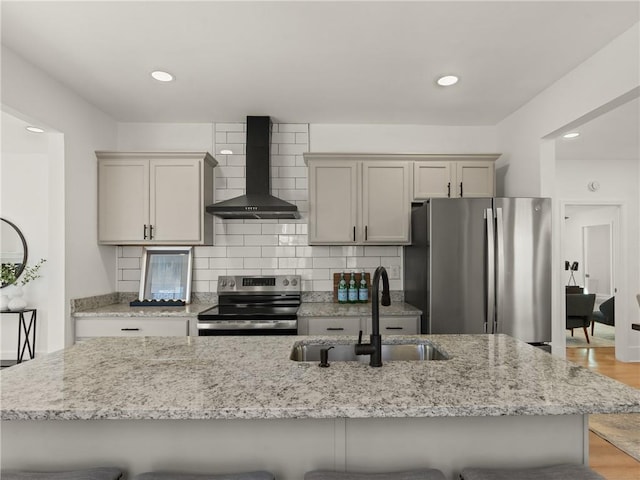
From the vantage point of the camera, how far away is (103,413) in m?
1.07

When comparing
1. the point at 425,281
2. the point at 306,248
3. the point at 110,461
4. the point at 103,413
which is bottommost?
the point at 110,461

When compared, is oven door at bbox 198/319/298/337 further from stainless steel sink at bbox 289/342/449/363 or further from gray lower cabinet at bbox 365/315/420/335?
stainless steel sink at bbox 289/342/449/363

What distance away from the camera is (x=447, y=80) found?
112 inches

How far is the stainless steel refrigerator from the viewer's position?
116 inches

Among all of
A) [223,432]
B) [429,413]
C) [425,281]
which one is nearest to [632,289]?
[425,281]

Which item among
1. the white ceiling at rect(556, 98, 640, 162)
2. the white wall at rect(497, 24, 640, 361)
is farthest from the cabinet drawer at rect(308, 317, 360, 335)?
the white ceiling at rect(556, 98, 640, 162)

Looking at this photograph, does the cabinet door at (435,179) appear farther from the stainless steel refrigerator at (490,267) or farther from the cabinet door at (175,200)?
the cabinet door at (175,200)

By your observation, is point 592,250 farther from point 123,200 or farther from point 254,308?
point 123,200

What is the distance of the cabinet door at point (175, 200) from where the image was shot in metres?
3.47

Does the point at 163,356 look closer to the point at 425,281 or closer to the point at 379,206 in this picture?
the point at 425,281

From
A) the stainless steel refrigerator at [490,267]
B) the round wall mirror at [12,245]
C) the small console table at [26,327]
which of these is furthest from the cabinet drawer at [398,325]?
the round wall mirror at [12,245]

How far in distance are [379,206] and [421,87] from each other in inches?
41.9

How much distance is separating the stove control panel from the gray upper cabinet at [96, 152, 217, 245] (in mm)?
527

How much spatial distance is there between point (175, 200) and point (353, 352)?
92.1 inches
